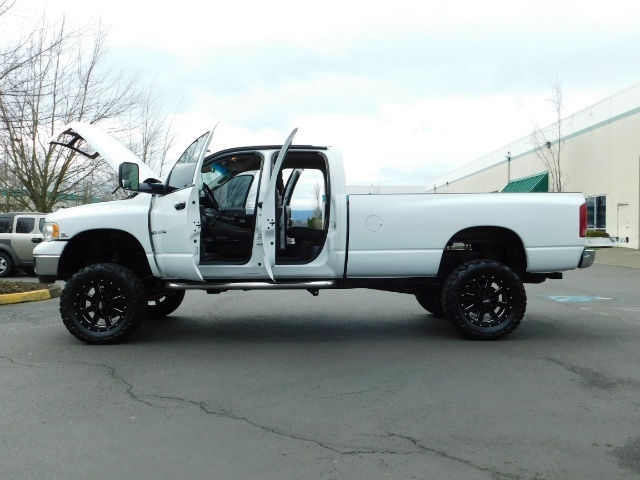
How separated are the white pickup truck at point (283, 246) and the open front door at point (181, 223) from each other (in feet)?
0.04

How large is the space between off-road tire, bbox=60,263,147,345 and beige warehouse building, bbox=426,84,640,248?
68.9 feet

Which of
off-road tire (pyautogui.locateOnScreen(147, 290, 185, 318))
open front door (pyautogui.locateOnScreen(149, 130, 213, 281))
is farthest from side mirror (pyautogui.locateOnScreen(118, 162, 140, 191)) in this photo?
off-road tire (pyautogui.locateOnScreen(147, 290, 185, 318))

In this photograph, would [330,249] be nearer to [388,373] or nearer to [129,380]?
[388,373]

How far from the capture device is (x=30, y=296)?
10.2 m

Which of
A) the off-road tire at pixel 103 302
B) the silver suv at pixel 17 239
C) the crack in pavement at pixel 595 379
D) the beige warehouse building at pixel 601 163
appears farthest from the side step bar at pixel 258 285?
the beige warehouse building at pixel 601 163

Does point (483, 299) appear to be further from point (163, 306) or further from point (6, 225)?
point (6, 225)

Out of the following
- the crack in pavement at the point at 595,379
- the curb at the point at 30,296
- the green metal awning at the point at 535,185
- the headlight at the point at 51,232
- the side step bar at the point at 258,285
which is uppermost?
the green metal awning at the point at 535,185

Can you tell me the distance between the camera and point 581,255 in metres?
6.72

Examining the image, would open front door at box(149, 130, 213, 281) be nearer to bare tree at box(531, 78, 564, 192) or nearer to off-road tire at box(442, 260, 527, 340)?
off-road tire at box(442, 260, 527, 340)

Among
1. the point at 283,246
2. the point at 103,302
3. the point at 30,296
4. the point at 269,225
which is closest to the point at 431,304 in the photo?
the point at 283,246

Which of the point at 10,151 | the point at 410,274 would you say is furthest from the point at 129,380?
the point at 10,151

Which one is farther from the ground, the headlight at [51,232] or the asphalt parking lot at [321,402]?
the headlight at [51,232]

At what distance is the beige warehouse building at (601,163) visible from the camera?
1039 inches

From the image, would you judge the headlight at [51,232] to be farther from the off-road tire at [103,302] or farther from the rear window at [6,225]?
the rear window at [6,225]
